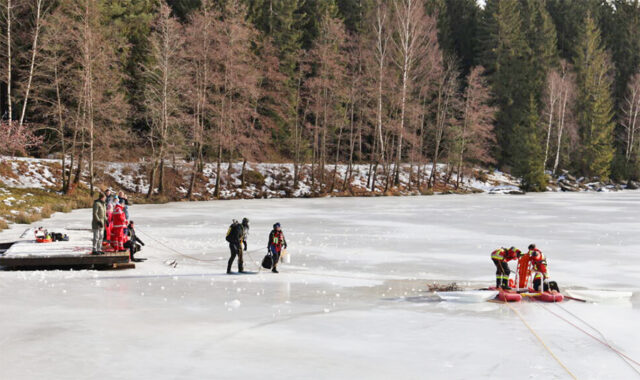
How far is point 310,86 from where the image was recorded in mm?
49375

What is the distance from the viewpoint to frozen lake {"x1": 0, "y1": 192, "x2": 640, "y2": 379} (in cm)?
789

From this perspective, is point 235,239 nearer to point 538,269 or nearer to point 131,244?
point 131,244

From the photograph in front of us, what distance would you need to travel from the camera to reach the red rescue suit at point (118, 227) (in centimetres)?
1639

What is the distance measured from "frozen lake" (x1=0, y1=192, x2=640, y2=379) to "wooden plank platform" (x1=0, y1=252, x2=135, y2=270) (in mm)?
387

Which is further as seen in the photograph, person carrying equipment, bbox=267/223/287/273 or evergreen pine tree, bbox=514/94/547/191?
evergreen pine tree, bbox=514/94/547/191

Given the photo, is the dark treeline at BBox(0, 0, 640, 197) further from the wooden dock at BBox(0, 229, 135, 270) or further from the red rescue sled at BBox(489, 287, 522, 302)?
the red rescue sled at BBox(489, 287, 522, 302)

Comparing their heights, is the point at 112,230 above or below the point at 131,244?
above

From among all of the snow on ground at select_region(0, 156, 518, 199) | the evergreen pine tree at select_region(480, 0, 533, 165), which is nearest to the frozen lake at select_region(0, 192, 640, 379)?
the snow on ground at select_region(0, 156, 518, 199)

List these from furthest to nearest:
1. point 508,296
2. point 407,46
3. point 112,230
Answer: point 407,46
point 112,230
point 508,296

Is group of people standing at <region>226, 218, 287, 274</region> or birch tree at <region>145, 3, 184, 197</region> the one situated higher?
birch tree at <region>145, 3, 184, 197</region>

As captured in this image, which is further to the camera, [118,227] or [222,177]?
[222,177]

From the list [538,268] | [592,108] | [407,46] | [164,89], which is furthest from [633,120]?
[538,268]

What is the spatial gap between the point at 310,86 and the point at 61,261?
119 ft

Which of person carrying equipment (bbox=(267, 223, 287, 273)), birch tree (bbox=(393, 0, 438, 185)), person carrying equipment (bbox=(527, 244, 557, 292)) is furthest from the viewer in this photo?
birch tree (bbox=(393, 0, 438, 185))
